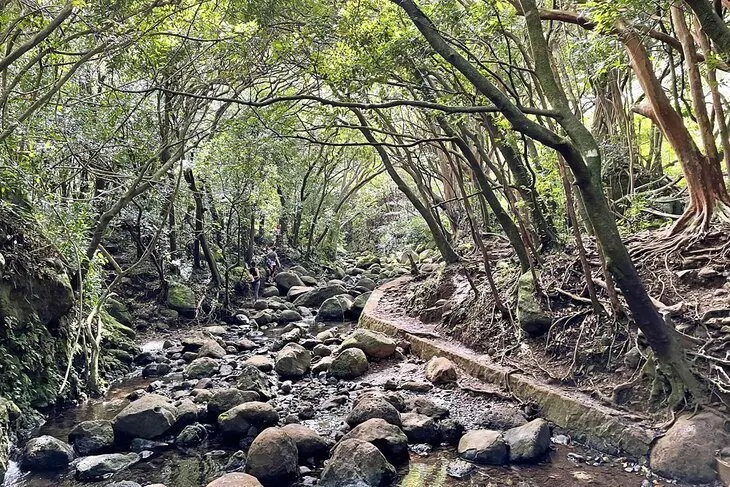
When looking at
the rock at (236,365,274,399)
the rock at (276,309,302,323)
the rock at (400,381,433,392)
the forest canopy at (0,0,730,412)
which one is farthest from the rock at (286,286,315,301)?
the rock at (400,381,433,392)

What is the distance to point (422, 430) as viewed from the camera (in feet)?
20.1

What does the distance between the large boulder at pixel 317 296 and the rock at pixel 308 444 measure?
36.3 ft

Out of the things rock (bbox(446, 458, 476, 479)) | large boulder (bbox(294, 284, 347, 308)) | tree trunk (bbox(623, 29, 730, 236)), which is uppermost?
tree trunk (bbox(623, 29, 730, 236))

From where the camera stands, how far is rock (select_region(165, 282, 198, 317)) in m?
14.2

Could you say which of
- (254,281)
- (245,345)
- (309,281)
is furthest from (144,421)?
(309,281)

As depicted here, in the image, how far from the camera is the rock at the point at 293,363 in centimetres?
934

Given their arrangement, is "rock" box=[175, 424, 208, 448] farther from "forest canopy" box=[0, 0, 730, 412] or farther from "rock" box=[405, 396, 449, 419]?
"forest canopy" box=[0, 0, 730, 412]

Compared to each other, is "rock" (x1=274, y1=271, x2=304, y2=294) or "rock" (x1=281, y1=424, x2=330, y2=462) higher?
"rock" (x1=274, y1=271, x2=304, y2=294)

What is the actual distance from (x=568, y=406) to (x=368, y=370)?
3.91 metres

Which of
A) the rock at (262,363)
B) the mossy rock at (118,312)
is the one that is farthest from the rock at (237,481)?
the mossy rock at (118,312)

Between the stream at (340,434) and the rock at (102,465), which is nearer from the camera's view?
the stream at (340,434)

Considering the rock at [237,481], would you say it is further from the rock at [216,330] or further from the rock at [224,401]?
the rock at [216,330]

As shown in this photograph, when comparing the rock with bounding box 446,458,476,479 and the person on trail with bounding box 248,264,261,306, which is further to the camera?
the person on trail with bounding box 248,264,261,306

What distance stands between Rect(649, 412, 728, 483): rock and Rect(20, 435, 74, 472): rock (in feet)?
20.0
